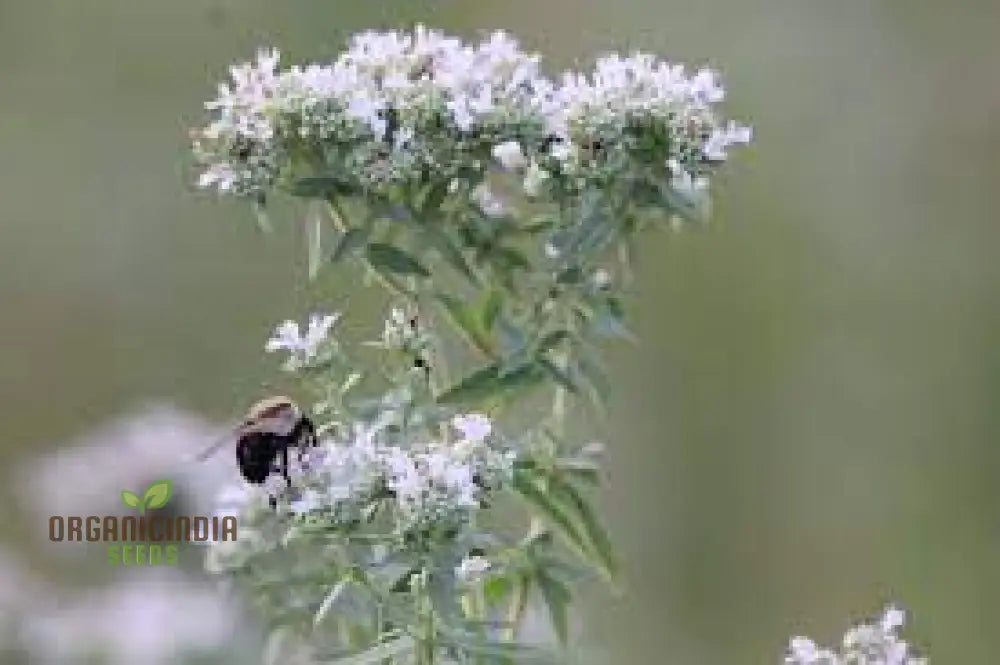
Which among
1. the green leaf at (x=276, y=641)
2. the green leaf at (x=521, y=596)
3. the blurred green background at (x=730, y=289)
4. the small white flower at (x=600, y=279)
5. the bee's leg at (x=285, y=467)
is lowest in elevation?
the green leaf at (x=276, y=641)

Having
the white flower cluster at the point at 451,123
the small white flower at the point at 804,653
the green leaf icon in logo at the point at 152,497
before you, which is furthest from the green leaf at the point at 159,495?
the small white flower at the point at 804,653

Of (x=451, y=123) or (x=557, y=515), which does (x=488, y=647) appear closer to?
(x=557, y=515)

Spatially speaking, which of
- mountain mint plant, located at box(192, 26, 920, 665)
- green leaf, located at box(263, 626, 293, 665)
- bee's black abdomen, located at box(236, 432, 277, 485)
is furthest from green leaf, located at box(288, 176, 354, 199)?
green leaf, located at box(263, 626, 293, 665)

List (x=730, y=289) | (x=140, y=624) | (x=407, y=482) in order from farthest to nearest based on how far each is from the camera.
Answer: (x=730, y=289)
(x=140, y=624)
(x=407, y=482)

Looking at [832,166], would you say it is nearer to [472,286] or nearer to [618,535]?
[618,535]

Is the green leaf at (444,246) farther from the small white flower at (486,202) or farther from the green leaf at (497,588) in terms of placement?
the green leaf at (497,588)

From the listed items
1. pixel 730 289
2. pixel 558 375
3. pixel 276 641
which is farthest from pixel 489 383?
pixel 730 289
